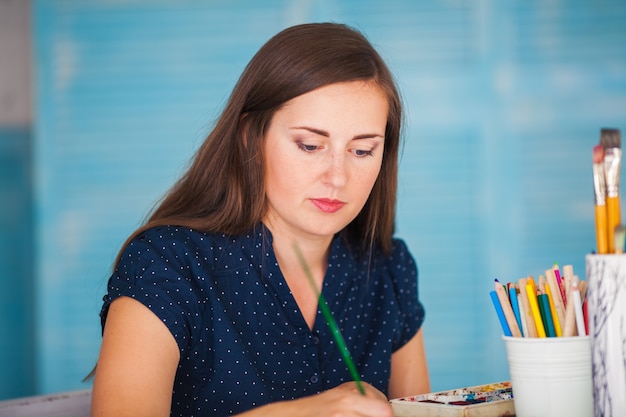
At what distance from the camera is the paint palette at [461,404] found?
0.98 meters

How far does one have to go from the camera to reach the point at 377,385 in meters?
1.59

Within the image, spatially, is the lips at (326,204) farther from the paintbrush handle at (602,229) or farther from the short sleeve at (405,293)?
the paintbrush handle at (602,229)

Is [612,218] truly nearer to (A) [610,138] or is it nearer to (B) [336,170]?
(A) [610,138]

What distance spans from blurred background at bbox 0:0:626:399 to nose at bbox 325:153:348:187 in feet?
5.28

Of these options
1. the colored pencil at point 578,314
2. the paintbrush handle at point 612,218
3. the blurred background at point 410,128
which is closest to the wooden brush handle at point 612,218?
the paintbrush handle at point 612,218

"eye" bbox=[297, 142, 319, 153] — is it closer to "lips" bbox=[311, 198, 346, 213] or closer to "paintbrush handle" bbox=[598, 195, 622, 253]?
"lips" bbox=[311, 198, 346, 213]

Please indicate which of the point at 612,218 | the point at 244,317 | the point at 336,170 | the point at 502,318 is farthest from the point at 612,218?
the point at 244,317

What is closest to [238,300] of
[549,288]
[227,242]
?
[227,242]

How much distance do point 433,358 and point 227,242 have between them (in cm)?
166

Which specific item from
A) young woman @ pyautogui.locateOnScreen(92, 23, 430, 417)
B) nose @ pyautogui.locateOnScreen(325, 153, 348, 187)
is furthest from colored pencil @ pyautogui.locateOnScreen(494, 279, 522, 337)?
nose @ pyautogui.locateOnScreen(325, 153, 348, 187)

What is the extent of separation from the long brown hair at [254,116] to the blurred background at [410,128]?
1.43 meters

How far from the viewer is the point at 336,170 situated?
4.58 feet

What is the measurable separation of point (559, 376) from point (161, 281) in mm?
620

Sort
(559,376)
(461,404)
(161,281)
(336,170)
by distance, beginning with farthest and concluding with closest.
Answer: (336,170) < (161,281) < (461,404) < (559,376)
